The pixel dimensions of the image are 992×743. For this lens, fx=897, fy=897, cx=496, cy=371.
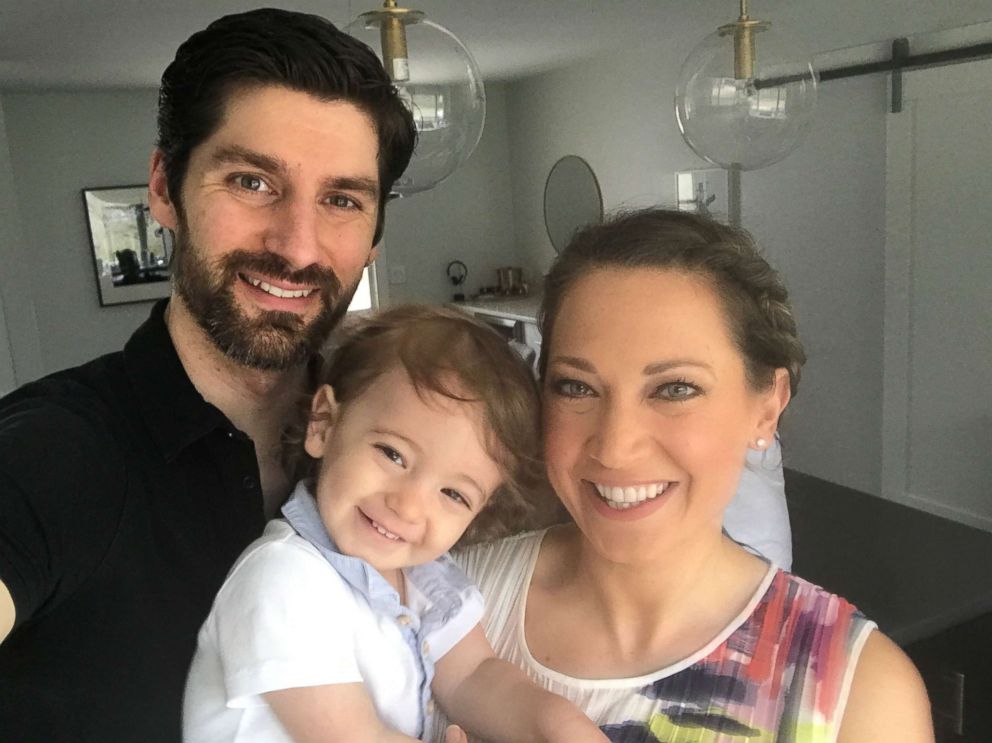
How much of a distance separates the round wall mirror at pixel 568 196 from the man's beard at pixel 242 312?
14.8 feet

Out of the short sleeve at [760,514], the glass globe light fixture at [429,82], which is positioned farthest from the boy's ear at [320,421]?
the short sleeve at [760,514]

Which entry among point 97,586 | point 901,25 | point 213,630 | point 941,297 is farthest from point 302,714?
point 901,25

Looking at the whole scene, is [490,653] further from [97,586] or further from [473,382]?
[97,586]

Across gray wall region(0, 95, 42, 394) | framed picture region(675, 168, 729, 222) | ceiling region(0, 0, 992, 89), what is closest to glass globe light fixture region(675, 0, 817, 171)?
ceiling region(0, 0, 992, 89)

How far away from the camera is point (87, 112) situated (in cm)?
545

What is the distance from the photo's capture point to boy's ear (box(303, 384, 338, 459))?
3.44 feet

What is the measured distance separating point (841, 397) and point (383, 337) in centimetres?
336

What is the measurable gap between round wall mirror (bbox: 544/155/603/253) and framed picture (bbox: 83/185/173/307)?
2524 millimetres

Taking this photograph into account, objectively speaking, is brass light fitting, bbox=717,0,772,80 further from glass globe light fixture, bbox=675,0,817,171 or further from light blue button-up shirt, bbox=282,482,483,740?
light blue button-up shirt, bbox=282,482,483,740

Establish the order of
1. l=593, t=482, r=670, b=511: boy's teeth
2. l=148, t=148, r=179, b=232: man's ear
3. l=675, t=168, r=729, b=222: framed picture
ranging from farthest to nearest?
→ l=675, t=168, r=729, b=222: framed picture, l=148, t=148, r=179, b=232: man's ear, l=593, t=482, r=670, b=511: boy's teeth

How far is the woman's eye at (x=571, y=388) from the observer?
987 mm

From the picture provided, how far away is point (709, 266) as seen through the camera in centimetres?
98

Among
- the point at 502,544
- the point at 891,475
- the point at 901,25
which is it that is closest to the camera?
the point at 502,544

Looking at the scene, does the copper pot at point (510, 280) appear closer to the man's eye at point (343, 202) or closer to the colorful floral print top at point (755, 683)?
the man's eye at point (343, 202)
